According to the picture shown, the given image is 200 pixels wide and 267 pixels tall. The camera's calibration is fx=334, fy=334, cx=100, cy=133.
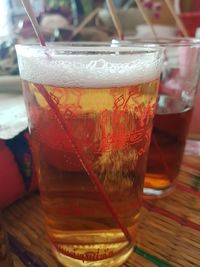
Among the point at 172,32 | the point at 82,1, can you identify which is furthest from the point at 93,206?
the point at 82,1

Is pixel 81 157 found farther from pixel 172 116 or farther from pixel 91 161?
pixel 172 116

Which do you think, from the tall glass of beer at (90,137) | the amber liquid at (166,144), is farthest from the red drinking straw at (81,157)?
the amber liquid at (166,144)

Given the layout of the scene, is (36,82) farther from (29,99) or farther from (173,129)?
(173,129)

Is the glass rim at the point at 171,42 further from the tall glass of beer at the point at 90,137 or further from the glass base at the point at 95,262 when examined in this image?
the glass base at the point at 95,262

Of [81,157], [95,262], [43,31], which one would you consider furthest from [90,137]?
[43,31]

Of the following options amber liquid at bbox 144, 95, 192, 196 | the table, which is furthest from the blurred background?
amber liquid at bbox 144, 95, 192, 196

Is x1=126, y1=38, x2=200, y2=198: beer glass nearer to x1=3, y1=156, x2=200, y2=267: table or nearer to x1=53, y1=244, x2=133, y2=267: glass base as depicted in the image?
x1=3, y1=156, x2=200, y2=267: table
